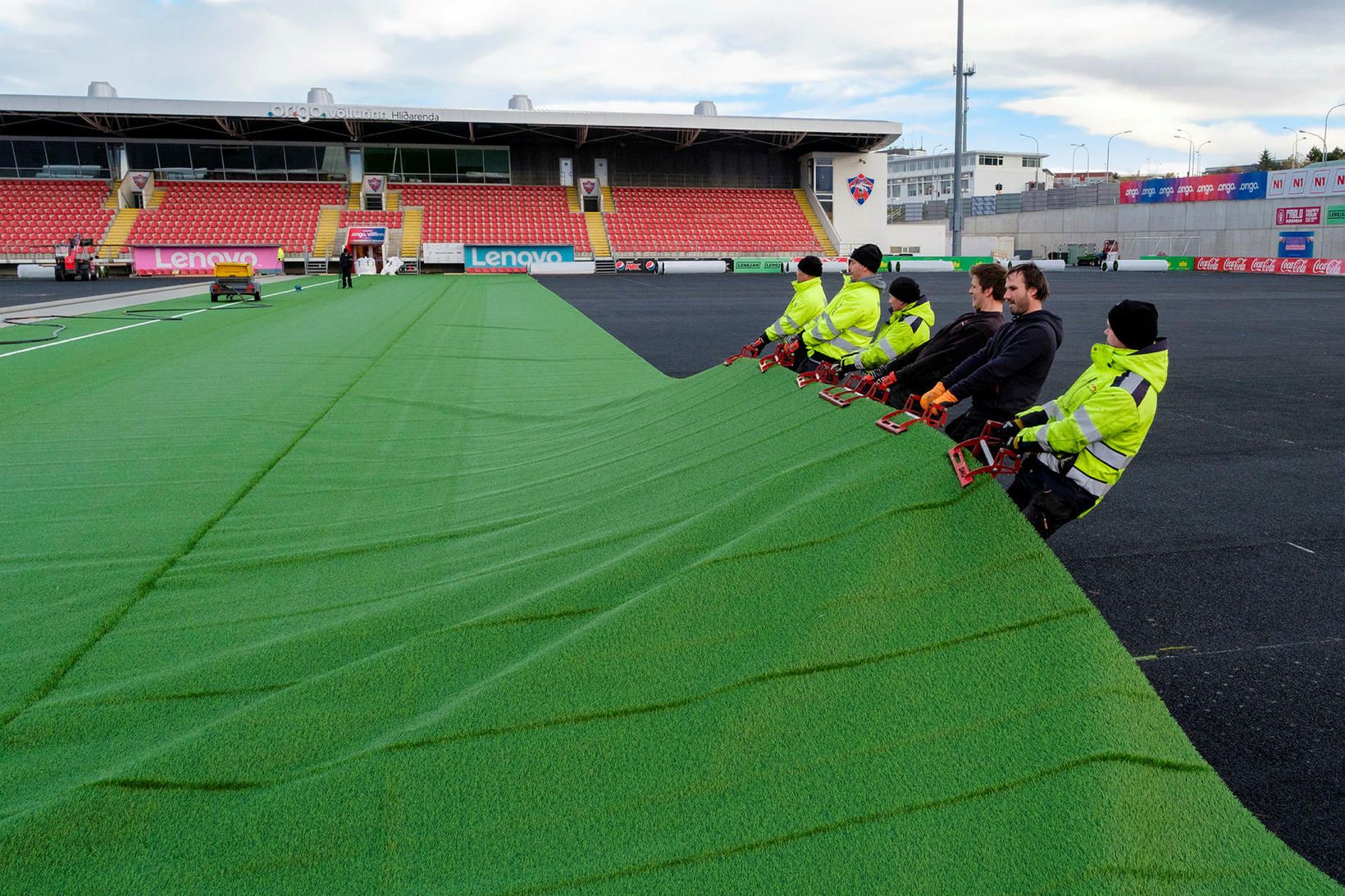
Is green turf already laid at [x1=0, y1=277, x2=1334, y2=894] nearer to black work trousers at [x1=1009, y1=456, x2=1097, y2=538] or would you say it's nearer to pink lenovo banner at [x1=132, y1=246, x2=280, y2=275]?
black work trousers at [x1=1009, y1=456, x2=1097, y2=538]

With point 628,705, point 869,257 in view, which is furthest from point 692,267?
point 628,705

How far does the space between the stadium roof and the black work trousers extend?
48338 mm

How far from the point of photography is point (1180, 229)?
54.8m

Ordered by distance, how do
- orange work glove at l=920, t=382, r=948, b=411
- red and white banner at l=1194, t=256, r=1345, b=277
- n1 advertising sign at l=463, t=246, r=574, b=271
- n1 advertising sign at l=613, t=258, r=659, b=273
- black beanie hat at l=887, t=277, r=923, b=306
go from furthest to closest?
n1 advertising sign at l=613, t=258, r=659, b=273
n1 advertising sign at l=463, t=246, r=574, b=271
red and white banner at l=1194, t=256, r=1345, b=277
black beanie hat at l=887, t=277, r=923, b=306
orange work glove at l=920, t=382, r=948, b=411

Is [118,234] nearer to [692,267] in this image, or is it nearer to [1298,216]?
[692,267]

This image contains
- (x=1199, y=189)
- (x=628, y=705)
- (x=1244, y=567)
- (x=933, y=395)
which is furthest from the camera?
(x=1199, y=189)

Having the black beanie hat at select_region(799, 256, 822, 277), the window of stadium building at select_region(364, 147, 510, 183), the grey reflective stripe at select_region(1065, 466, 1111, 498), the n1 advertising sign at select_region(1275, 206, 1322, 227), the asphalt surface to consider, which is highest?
the window of stadium building at select_region(364, 147, 510, 183)

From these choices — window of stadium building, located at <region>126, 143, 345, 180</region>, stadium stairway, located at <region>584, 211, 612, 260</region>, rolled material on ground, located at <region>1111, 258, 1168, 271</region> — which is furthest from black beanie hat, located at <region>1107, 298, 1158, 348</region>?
window of stadium building, located at <region>126, 143, 345, 180</region>

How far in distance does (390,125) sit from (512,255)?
1031 centimetres

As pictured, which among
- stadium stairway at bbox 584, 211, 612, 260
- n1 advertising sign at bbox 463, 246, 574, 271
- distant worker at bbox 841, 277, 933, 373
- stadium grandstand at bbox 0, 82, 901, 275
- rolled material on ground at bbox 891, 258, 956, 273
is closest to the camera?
distant worker at bbox 841, 277, 933, 373

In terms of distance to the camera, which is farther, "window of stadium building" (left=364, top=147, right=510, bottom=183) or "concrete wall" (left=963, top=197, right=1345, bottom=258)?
"window of stadium building" (left=364, top=147, right=510, bottom=183)

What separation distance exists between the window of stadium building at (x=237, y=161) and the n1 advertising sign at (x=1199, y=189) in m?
46.0

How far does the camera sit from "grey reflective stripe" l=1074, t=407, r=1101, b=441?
12.7 feet

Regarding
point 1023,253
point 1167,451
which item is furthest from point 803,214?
point 1167,451
